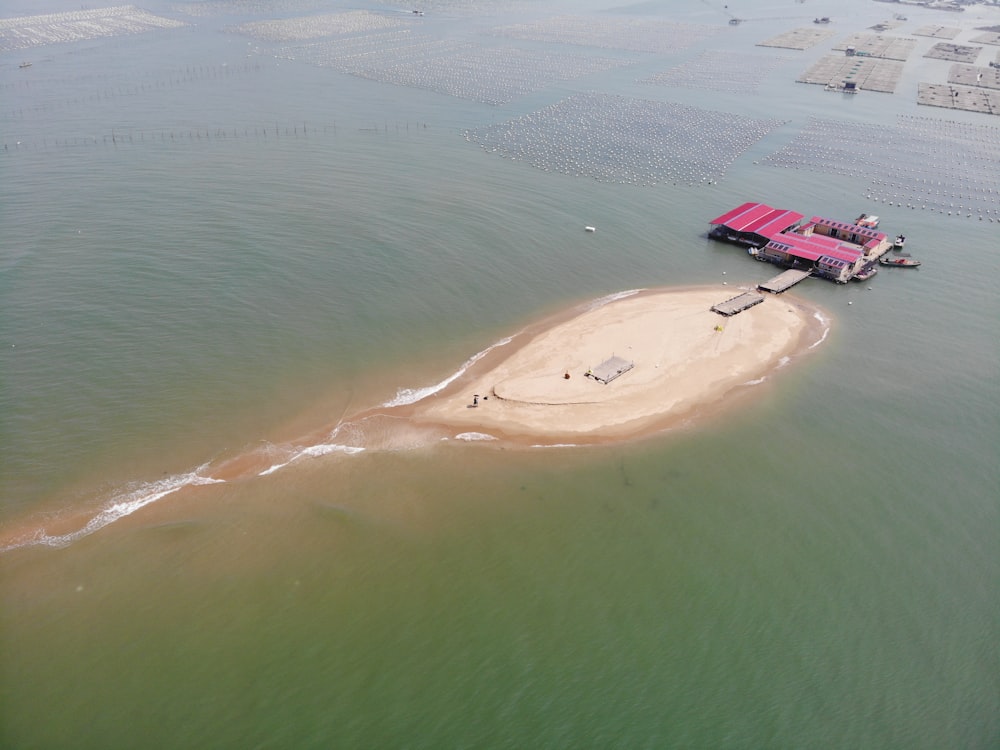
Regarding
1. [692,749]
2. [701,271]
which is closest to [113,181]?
[701,271]

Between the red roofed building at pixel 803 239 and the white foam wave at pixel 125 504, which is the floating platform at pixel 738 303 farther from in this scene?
the white foam wave at pixel 125 504

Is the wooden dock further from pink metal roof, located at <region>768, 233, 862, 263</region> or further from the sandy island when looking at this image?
pink metal roof, located at <region>768, 233, 862, 263</region>

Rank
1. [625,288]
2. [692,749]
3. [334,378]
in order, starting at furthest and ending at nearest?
[625,288] → [334,378] → [692,749]

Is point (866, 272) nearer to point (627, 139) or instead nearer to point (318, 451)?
point (627, 139)

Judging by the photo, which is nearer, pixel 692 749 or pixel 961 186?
pixel 692 749

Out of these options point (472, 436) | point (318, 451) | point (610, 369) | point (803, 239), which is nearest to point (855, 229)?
point (803, 239)

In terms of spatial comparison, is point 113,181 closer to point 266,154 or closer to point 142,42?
point 266,154

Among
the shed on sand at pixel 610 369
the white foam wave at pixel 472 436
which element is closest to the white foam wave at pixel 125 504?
the white foam wave at pixel 472 436
